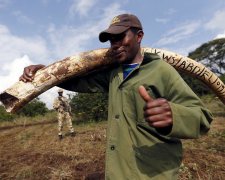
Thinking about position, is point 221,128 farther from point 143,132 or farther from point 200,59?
point 200,59

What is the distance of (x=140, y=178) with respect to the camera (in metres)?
2.30

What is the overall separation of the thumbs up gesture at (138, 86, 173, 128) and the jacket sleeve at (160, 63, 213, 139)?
0.07m

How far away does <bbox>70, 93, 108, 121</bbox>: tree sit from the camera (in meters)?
15.7

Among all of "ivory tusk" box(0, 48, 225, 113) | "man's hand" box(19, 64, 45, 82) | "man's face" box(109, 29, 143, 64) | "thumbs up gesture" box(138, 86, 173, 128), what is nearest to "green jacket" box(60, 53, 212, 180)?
"man's face" box(109, 29, 143, 64)

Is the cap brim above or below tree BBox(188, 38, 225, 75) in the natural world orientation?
below

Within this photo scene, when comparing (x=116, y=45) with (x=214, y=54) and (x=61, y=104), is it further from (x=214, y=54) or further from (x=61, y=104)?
(x=214, y=54)

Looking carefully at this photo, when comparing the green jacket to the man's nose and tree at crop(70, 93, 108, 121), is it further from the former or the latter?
tree at crop(70, 93, 108, 121)

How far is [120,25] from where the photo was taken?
2520 millimetres

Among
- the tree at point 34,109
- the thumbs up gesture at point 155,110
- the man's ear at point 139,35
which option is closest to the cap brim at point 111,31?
the man's ear at point 139,35

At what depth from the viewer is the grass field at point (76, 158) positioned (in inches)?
258

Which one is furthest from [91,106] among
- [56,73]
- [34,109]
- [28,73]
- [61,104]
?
[28,73]

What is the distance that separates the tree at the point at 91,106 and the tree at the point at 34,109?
24.2ft

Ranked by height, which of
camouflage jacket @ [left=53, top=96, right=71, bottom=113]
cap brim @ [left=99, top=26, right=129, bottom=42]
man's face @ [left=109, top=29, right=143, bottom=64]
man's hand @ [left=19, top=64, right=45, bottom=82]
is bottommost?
man's hand @ [left=19, top=64, right=45, bottom=82]

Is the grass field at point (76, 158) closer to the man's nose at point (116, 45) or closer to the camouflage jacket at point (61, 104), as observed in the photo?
the camouflage jacket at point (61, 104)
